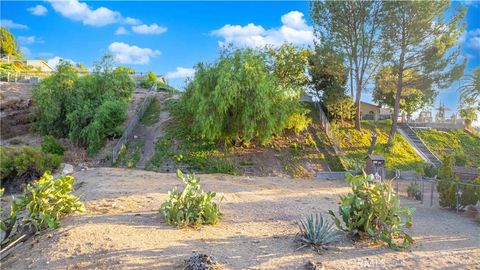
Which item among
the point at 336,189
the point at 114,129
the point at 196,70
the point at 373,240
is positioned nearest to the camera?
the point at 373,240

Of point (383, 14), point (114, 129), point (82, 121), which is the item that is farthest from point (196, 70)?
point (383, 14)

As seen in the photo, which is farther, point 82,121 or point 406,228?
point 82,121

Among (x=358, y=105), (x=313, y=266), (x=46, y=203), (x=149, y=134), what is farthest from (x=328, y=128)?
(x=46, y=203)

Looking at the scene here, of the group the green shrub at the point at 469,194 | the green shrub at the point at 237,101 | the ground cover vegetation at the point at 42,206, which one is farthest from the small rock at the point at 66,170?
the green shrub at the point at 469,194

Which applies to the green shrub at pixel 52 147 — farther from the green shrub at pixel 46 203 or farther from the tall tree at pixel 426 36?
the tall tree at pixel 426 36

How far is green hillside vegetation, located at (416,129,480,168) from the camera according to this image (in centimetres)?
2344

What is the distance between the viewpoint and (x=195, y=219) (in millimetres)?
6762

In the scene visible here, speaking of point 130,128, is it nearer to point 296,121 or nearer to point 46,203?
point 296,121

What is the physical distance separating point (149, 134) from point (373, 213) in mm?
16486

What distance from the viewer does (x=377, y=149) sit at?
21969 mm

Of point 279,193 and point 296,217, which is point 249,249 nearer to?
point 296,217

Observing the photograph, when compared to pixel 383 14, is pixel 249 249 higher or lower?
lower

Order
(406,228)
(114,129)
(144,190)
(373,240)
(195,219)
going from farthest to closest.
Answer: (114,129)
(144,190)
(406,228)
(195,219)
(373,240)

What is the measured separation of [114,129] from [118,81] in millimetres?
4227
